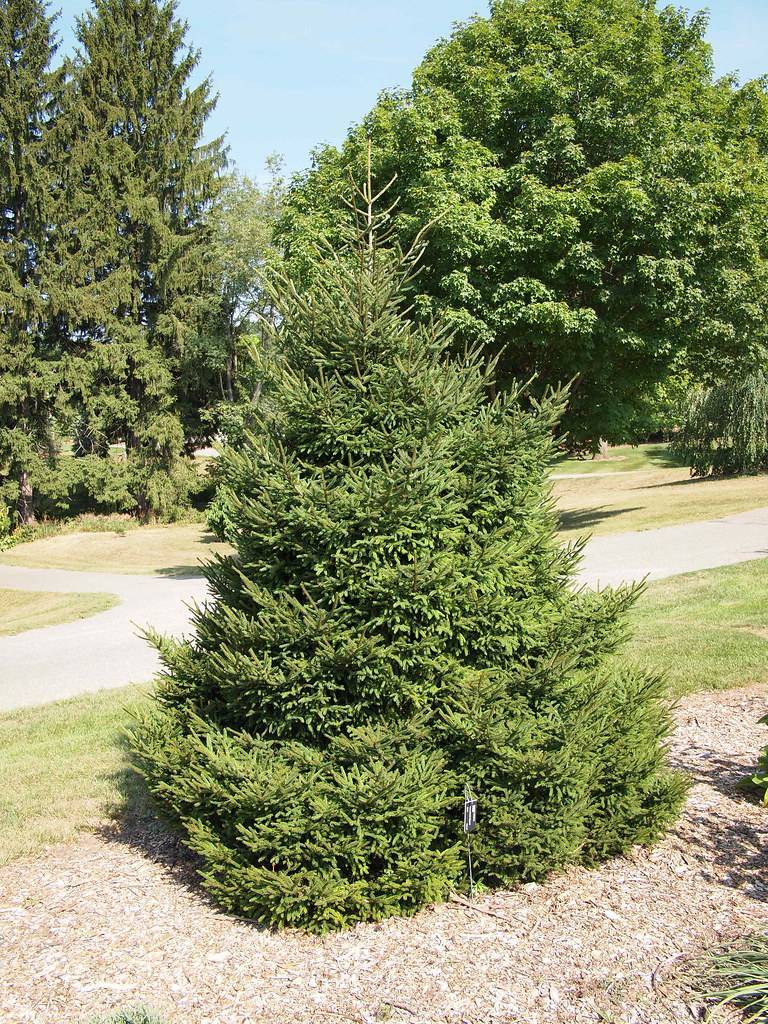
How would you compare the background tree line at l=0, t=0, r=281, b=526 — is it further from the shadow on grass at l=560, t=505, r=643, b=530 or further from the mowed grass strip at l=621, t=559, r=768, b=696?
the mowed grass strip at l=621, t=559, r=768, b=696

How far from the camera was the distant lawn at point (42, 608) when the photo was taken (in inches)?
520

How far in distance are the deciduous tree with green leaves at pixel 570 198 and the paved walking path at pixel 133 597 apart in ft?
11.3

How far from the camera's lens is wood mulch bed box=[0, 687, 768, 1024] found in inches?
116

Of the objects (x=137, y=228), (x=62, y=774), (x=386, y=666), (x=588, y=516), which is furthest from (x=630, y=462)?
(x=386, y=666)

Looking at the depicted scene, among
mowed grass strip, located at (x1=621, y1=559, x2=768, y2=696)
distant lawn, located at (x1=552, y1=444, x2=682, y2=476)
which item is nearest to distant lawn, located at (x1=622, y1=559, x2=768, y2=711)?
mowed grass strip, located at (x1=621, y1=559, x2=768, y2=696)

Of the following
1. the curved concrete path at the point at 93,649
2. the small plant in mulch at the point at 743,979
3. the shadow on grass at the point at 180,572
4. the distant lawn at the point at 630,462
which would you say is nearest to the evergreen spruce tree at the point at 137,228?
the shadow on grass at the point at 180,572

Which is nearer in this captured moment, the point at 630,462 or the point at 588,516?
the point at 588,516

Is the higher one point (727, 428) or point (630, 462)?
point (727, 428)

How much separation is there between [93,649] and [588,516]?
590 inches

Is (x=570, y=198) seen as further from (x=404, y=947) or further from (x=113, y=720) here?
(x=404, y=947)

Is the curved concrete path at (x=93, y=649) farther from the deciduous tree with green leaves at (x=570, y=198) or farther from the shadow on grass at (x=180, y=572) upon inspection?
the deciduous tree with green leaves at (x=570, y=198)

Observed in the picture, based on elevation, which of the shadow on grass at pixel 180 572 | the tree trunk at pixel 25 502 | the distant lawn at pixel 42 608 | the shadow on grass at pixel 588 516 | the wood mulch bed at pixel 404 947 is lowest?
the shadow on grass at pixel 180 572

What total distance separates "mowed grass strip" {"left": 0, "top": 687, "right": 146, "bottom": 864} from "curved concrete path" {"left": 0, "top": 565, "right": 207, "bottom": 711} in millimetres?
707

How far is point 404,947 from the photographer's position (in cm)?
334
